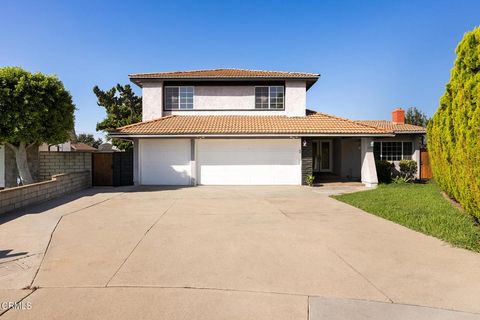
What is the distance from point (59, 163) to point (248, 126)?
9.97m

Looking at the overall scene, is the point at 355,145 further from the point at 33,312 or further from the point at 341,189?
the point at 33,312

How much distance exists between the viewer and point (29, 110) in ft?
34.7

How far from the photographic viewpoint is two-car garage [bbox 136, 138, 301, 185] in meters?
15.4

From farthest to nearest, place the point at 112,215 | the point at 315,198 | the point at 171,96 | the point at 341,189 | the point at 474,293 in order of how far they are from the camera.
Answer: the point at 171,96, the point at 341,189, the point at 315,198, the point at 112,215, the point at 474,293

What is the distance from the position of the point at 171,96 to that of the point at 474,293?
54.3 ft

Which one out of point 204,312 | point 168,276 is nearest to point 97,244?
point 168,276

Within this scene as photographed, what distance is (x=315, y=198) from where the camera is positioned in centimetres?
1121

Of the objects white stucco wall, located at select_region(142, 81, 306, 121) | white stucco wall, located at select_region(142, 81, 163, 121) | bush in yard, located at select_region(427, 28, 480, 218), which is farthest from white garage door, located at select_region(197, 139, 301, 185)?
bush in yard, located at select_region(427, 28, 480, 218)

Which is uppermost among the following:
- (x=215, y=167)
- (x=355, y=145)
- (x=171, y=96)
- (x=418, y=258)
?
(x=171, y=96)

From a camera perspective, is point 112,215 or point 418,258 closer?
point 418,258

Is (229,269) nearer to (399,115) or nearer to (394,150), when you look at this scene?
(394,150)

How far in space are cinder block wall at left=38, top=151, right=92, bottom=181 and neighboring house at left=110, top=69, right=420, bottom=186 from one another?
236cm

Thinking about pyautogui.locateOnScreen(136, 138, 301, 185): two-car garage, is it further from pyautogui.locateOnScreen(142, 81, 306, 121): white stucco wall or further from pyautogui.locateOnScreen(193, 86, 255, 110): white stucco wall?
pyautogui.locateOnScreen(193, 86, 255, 110): white stucco wall

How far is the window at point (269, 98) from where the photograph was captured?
17219 mm
